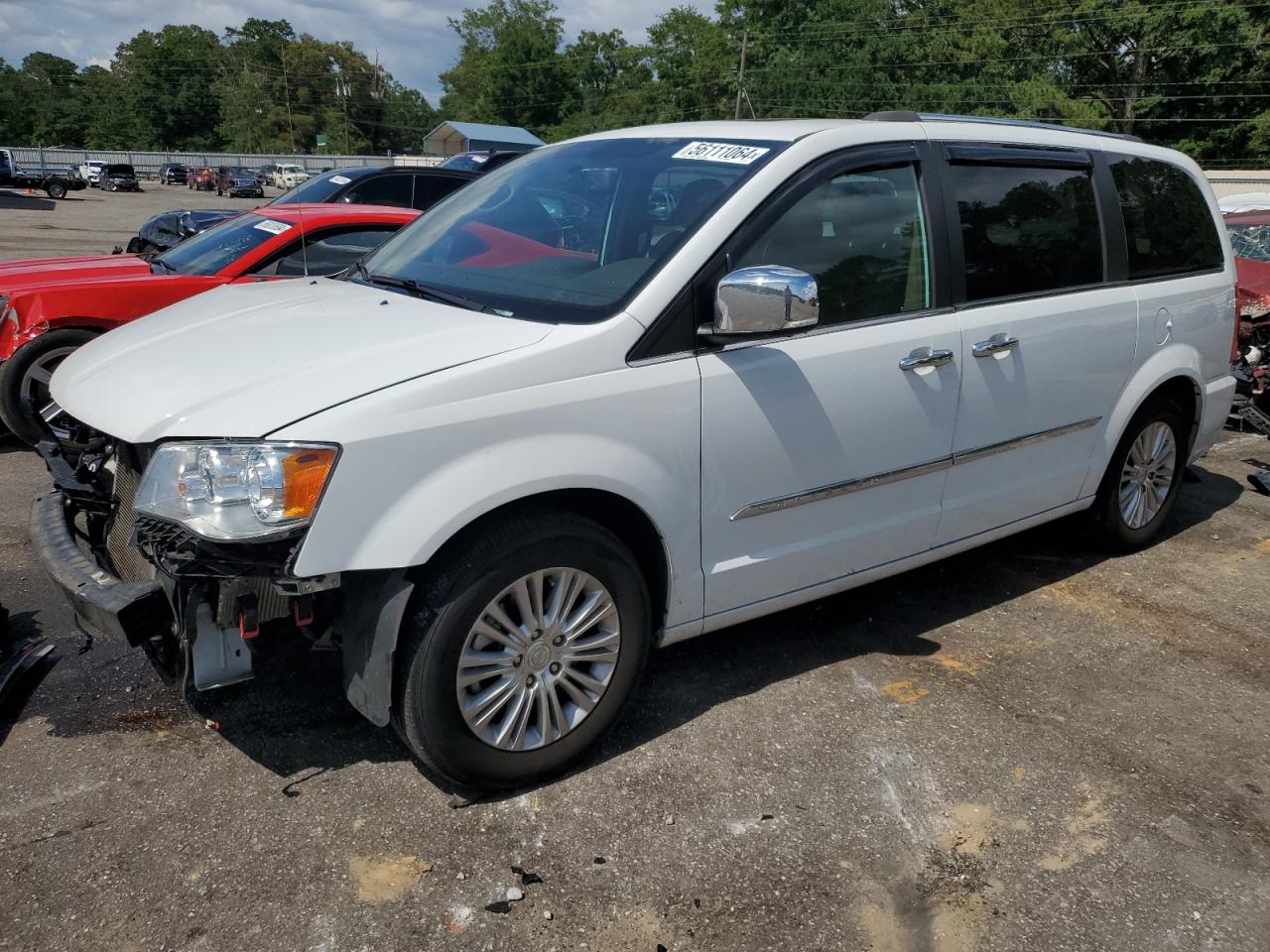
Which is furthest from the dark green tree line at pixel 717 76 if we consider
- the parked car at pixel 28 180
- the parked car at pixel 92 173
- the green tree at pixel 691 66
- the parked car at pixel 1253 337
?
the parked car at pixel 92 173

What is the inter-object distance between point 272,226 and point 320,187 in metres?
2.88

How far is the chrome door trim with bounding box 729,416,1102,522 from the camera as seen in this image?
11.0 ft

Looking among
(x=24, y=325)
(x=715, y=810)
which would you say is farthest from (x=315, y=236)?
(x=715, y=810)

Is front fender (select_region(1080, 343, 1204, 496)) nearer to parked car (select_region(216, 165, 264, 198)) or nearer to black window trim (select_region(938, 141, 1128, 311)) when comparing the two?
black window trim (select_region(938, 141, 1128, 311))

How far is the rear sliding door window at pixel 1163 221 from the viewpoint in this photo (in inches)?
182

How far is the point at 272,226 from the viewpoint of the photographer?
22.7 feet

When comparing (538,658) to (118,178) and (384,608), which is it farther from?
(118,178)

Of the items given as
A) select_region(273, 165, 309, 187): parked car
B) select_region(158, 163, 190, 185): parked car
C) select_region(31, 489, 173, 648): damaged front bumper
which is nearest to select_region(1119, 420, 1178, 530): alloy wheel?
select_region(31, 489, 173, 648): damaged front bumper

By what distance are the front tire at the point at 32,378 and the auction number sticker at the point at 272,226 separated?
4.31ft

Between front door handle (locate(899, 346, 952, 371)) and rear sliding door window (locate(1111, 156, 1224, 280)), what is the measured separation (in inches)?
57.4

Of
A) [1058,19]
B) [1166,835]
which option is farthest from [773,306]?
[1058,19]

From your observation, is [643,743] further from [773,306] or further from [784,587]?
[773,306]

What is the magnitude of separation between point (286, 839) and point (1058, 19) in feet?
184

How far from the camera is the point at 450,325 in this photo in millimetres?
3031
